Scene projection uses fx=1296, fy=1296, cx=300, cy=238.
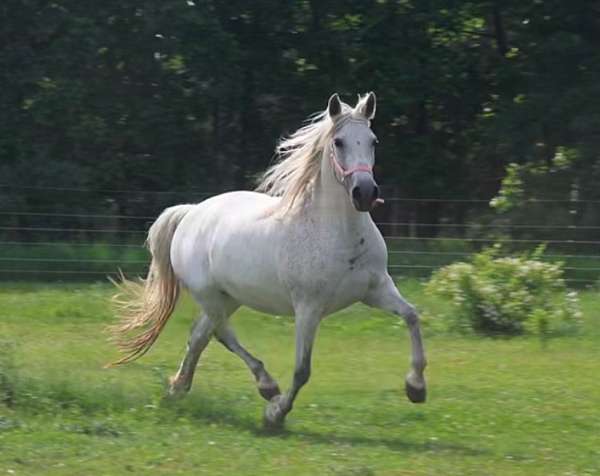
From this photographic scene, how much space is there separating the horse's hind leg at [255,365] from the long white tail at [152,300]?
630 mm

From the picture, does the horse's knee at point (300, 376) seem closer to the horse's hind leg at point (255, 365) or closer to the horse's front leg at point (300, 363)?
the horse's front leg at point (300, 363)

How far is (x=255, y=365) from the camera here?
8609mm

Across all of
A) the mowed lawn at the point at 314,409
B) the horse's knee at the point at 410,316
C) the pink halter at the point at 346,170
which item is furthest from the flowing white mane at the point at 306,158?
the mowed lawn at the point at 314,409

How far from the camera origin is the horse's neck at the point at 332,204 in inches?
309

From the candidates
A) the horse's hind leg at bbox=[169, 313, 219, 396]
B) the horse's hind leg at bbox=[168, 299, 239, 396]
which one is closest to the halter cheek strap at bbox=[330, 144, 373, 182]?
the horse's hind leg at bbox=[168, 299, 239, 396]

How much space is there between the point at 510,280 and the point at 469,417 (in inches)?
178

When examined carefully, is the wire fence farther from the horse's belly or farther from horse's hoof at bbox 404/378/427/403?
horse's hoof at bbox 404/378/427/403

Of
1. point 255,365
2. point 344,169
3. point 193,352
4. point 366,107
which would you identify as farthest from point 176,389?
point 366,107

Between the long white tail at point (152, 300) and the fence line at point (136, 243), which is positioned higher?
the long white tail at point (152, 300)

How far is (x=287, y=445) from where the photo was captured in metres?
7.36

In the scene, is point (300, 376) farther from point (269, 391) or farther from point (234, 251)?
point (234, 251)

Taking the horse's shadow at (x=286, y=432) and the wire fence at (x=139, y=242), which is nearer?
the horse's shadow at (x=286, y=432)

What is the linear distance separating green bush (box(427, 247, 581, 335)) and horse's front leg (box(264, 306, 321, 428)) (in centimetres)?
465

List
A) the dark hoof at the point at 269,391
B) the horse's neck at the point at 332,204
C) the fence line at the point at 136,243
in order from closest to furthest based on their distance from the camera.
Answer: the horse's neck at the point at 332,204
the dark hoof at the point at 269,391
the fence line at the point at 136,243
